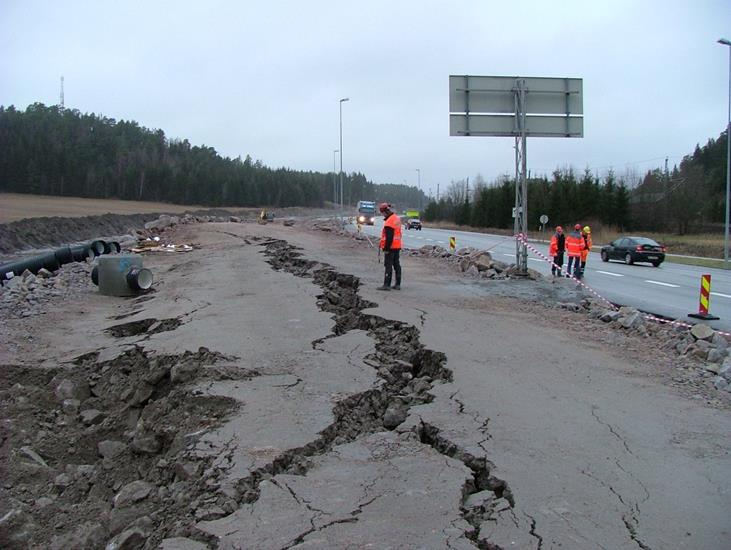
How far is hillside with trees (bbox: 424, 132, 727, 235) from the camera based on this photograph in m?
53.8

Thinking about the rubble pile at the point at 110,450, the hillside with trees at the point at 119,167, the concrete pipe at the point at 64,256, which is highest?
the hillside with trees at the point at 119,167

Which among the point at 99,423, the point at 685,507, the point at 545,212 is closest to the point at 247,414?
the point at 99,423

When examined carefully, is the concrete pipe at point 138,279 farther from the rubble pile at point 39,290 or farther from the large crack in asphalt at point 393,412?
the large crack in asphalt at point 393,412

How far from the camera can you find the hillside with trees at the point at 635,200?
53.8 metres

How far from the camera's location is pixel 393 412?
5.49 meters

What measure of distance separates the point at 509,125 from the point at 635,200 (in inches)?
2076

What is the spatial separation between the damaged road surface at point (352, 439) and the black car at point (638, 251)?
20.5 m

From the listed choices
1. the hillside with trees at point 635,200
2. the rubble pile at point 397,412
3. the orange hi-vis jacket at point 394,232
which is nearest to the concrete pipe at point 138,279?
the rubble pile at point 397,412

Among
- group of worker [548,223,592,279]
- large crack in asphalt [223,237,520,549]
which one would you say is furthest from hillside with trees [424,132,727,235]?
large crack in asphalt [223,237,520,549]

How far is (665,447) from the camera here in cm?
493

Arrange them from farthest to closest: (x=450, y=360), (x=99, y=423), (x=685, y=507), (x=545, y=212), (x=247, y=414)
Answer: (x=545, y=212)
(x=450, y=360)
(x=99, y=423)
(x=247, y=414)
(x=685, y=507)

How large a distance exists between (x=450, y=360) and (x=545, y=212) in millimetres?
58122

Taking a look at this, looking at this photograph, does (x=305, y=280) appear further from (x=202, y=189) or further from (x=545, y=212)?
(x=202, y=189)

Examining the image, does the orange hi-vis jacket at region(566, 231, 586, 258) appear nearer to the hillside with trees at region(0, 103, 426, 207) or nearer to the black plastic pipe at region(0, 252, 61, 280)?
the black plastic pipe at region(0, 252, 61, 280)
